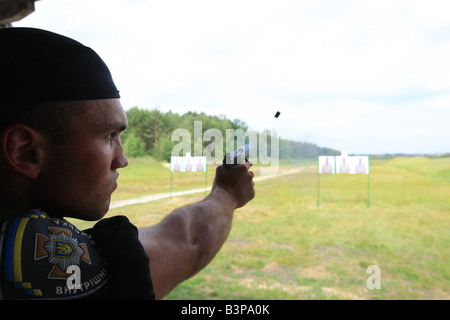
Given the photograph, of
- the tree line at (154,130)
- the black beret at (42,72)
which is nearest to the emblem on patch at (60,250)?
the black beret at (42,72)

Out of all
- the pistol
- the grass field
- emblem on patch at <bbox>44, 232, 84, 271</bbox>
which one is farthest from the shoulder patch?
the grass field

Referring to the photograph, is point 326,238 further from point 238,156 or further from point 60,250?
point 60,250

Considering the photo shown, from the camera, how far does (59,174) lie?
0.34m

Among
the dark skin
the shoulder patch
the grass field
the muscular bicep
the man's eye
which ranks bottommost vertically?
the grass field

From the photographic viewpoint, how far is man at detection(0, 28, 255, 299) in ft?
0.98

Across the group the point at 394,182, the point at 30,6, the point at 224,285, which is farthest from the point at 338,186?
the point at 30,6

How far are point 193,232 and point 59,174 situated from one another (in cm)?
22

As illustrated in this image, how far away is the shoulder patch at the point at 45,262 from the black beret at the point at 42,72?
0.32 ft

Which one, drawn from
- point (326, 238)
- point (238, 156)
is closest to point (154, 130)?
point (326, 238)

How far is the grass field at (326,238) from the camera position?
352 cm

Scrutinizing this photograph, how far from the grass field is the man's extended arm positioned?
2544 millimetres

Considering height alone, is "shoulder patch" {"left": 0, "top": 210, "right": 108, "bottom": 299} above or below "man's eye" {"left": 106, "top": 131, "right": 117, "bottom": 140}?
below

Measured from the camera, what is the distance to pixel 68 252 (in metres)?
0.31

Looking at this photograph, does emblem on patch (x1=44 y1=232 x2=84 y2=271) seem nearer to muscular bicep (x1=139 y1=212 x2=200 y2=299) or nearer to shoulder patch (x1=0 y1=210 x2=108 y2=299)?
shoulder patch (x1=0 y1=210 x2=108 y2=299)
